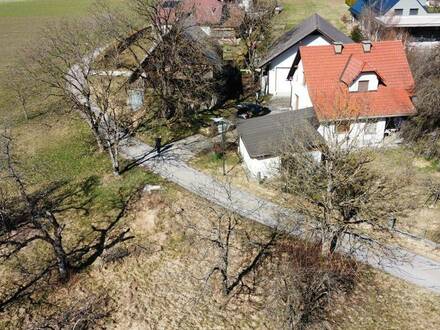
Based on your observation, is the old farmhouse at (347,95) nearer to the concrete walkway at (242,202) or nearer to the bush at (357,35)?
the concrete walkway at (242,202)

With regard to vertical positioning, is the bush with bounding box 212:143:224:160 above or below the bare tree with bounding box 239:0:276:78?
below

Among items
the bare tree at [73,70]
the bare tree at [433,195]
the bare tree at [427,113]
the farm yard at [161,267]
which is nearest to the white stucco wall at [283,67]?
the bare tree at [427,113]

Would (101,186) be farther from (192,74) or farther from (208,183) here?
(192,74)

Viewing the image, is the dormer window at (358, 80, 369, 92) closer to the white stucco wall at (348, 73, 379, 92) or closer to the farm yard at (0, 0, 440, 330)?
the white stucco wall at (348, 73, 379, 92)

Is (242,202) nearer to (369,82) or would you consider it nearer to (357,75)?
(357,75)

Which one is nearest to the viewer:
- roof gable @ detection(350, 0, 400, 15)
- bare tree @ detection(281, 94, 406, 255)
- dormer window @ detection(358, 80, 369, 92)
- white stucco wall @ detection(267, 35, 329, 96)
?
bare tree @ detection(281, 94, 406, 255)

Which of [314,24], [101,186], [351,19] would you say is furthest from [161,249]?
[351,19]

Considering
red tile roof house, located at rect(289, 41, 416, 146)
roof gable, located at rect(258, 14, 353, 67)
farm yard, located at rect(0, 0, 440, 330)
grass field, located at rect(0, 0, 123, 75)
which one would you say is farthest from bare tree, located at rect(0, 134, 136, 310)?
grass field, located at rect(0, 0, 123, 75)
